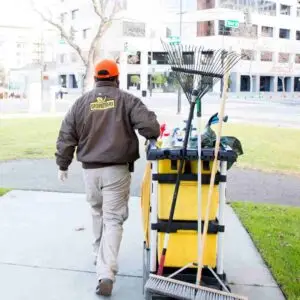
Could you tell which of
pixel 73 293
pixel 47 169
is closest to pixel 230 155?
pixel 73 293

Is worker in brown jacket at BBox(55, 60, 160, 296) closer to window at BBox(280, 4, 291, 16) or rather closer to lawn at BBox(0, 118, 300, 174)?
lawn at BBox(0, 118, 300, 174)

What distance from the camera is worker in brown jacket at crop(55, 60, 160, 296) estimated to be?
12.6 ft

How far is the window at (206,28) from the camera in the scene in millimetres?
65438

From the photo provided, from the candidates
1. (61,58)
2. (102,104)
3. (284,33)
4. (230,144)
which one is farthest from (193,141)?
(61,58)

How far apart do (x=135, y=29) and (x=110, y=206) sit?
62.2 metres

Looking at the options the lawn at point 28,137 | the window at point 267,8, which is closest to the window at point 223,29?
the window at point 267,8

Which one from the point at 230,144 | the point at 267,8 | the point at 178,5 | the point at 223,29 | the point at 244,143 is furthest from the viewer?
the point at 267,8

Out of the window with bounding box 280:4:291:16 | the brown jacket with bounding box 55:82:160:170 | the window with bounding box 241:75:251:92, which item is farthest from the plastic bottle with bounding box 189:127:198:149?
the window with bounding box 280:4:291:16

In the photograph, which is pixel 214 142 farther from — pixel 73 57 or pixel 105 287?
pixel 73 57

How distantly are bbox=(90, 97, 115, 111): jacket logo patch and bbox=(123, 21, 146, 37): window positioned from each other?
6143cm

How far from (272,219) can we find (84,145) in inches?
123

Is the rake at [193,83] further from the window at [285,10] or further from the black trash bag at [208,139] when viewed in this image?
the window at [285,10]

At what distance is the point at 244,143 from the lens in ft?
47.3

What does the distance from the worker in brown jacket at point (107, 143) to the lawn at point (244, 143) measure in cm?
682
